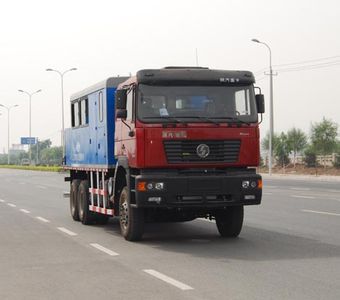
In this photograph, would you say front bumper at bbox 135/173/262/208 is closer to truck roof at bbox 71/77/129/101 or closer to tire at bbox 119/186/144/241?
tire at bbox 119/186/144/241

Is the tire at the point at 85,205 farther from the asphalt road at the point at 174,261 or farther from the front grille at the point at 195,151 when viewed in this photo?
the front grille at the point at 195,151

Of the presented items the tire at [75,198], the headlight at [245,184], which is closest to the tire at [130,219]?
the headlight at [245,184]

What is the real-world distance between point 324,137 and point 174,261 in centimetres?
4464

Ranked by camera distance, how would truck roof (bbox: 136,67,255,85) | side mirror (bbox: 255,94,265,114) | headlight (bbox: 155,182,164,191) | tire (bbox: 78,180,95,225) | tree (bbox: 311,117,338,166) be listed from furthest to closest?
tree (bbox: 311,117,338,166)
tire (bbox: 78,180,95,225)
side mirror (bbox: 255,94,265,114)
truck roof (bbox: 136,67,255,85)
headlight (bbox: 155,182,164,191)

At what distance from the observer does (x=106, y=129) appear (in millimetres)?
12633

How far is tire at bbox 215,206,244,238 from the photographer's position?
11.6 meters

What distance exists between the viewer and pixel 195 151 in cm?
1058

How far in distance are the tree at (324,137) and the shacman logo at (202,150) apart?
137 ft

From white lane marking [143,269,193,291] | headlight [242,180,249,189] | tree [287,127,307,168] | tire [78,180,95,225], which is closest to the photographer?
white lane marking [143,269,193,291]

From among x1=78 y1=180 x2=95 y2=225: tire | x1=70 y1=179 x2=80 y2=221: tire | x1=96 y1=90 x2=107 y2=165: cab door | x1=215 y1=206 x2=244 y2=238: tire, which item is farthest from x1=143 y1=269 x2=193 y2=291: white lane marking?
x1=70 y1=179 x2=80 y2=221: tire

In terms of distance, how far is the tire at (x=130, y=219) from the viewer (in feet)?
36.1

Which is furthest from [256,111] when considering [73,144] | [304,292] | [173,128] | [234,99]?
[73,144]

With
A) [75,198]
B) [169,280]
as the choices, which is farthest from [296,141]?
[169,280]

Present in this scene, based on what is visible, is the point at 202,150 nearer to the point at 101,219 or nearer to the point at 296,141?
the point at 101,219
